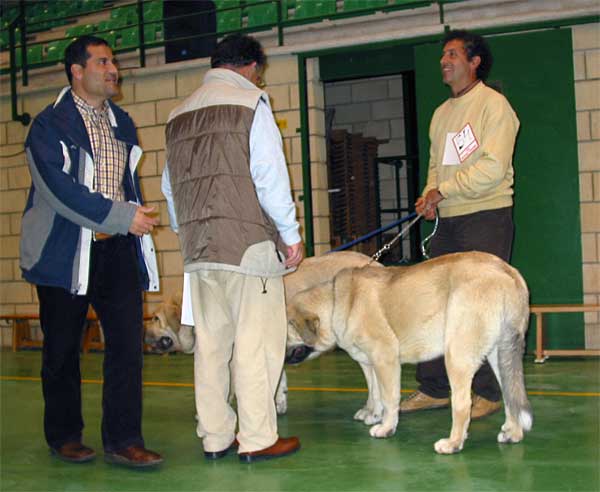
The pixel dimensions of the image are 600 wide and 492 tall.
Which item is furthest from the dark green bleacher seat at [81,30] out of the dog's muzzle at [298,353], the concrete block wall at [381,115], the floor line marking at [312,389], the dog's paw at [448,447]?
the dog's paw at [448,447]

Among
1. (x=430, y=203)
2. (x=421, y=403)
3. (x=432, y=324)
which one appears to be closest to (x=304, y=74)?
(x=430, y=203)

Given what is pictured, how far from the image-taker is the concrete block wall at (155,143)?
8758mm

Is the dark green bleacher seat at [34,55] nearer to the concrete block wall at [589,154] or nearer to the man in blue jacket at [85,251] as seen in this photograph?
the concrete block wall at [589,154]

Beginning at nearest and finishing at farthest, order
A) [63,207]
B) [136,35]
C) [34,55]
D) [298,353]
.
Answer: [63,207] < [298,353] < [136,35] < [34,55]

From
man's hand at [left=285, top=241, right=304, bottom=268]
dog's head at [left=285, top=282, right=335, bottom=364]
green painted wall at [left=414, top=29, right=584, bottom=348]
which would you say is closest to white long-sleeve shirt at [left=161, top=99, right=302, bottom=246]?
man's hand at [left=285, top=241, right=304, bottom=268]

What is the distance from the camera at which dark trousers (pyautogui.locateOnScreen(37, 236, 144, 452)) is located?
12.7ft

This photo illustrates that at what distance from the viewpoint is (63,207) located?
3729 millimetres

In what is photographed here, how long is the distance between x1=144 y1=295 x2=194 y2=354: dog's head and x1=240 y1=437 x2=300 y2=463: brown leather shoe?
1409mm

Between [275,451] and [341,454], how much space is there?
357 mm

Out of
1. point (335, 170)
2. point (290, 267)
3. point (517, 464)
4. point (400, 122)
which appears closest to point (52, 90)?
point (335, 170)

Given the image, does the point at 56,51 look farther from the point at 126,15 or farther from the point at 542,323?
the point at 542,323

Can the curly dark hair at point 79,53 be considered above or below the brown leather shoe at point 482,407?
above

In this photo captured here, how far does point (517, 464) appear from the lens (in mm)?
3637

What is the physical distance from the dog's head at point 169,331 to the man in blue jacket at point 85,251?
1.13 meters
